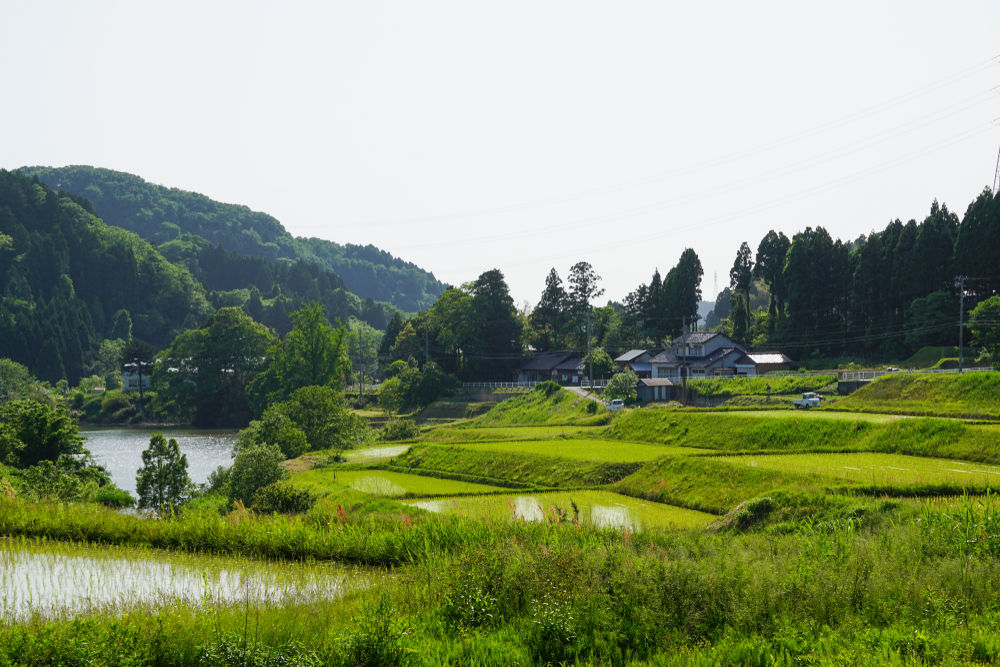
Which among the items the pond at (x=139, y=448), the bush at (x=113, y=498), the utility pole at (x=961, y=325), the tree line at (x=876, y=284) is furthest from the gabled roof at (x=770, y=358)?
the bush at (x=113, y=498)

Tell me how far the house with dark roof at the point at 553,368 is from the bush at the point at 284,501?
57.6 metres

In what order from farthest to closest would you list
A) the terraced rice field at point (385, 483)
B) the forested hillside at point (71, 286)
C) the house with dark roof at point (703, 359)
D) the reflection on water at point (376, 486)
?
1. the forested hillside at point (71, 286)
2. the house with dark roof at point (703, 359)
3. the terraced rice field at point (385, 483)
4. the reflection on water at point (376, 486)

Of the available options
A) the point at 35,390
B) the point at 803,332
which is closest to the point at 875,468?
the point at 803,332

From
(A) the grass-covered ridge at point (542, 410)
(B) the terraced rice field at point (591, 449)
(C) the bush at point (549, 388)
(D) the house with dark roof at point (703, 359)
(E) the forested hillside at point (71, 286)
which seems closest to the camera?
(B) the terraced rice field at point (591, 449)

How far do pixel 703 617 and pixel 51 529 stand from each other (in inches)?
459

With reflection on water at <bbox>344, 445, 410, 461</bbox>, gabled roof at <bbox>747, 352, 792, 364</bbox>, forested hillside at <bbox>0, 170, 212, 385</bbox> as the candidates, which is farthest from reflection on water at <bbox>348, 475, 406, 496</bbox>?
forested hillside at <bbox>0, 170, 212, 385</bbox>

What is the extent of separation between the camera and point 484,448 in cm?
3089

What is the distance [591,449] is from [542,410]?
28.7 m

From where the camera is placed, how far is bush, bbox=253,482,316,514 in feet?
64.1

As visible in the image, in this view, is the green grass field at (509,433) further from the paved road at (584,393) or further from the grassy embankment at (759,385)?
the grassy embankment at (759,385)

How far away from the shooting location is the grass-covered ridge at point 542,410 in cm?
5128

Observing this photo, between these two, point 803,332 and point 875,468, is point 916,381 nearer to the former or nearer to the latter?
point 875,468

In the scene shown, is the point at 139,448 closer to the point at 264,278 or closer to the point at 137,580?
the point at 137,580

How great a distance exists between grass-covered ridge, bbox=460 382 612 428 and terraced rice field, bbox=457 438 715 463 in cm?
1445
